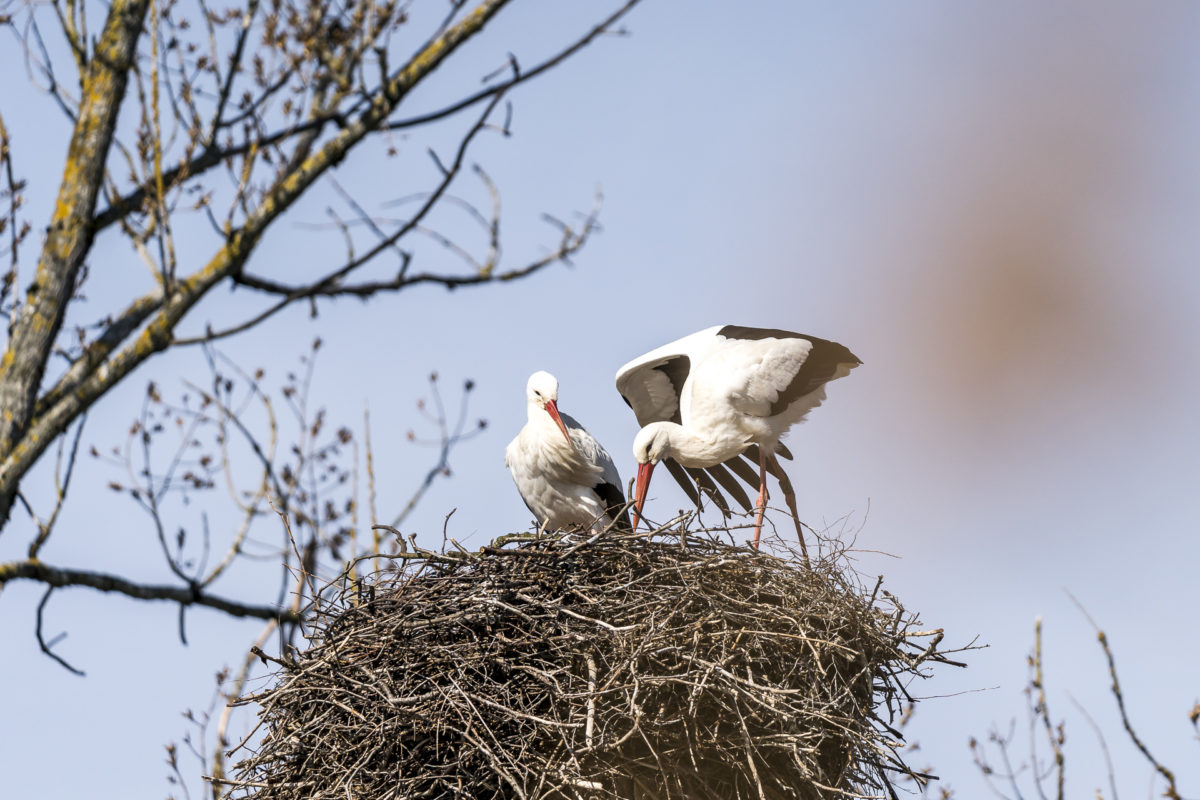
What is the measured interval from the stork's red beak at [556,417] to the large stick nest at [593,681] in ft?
5.10

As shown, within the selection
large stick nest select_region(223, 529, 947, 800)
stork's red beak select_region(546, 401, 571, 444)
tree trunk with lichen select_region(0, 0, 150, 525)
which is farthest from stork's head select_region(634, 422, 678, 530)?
tree trunk with lichen select_region(0, 0, 150, 525)

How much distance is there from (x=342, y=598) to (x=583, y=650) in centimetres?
114

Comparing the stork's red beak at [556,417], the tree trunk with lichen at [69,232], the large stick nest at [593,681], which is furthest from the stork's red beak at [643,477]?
the tree trunk with lichen at [69,232]

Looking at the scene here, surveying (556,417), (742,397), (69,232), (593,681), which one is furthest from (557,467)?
(69,232)

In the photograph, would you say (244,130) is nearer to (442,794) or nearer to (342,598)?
(342,598)

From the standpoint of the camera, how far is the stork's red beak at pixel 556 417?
6.62 meters

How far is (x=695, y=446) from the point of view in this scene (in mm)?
6574

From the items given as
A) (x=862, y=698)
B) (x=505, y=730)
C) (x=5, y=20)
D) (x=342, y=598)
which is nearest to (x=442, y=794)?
(x=505, y=730)

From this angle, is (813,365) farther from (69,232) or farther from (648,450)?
(69,232)

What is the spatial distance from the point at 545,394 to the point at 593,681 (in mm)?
2763

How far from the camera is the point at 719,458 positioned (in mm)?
6645

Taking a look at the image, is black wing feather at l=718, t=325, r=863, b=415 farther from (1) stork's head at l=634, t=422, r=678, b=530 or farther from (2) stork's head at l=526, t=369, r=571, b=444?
(2) stork's head at l=526, t=369, r=571, b=444

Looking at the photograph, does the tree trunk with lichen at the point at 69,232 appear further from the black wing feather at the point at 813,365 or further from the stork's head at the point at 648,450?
the black wing feather at the point at 813,365

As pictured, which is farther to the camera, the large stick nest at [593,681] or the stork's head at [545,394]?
the stork's head at [545,394]
